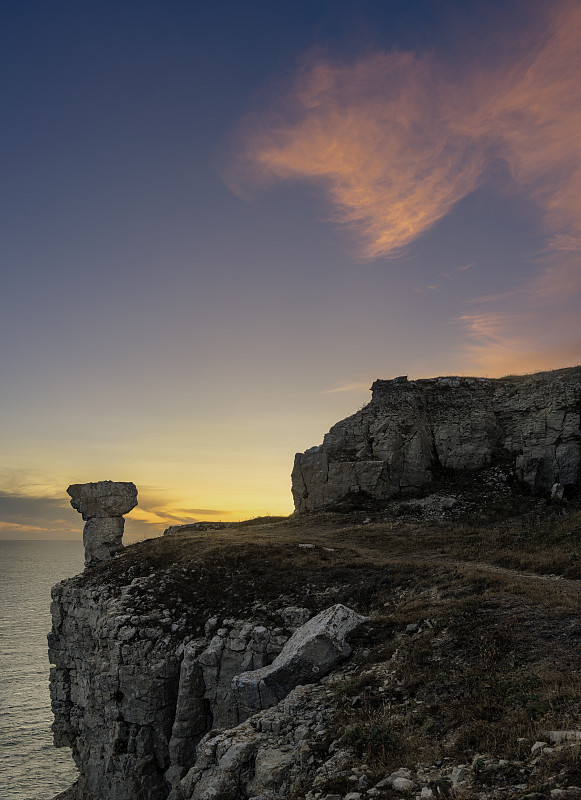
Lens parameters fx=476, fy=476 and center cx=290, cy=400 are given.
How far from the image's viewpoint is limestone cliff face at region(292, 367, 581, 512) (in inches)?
1601

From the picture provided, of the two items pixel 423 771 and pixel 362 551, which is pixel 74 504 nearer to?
pixel 362 551

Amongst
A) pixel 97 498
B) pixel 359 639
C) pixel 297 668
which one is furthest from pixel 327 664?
pixel 97 498

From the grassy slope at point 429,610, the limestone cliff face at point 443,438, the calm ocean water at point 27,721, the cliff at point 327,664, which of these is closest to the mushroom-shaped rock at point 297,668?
the cliff at point 327,664

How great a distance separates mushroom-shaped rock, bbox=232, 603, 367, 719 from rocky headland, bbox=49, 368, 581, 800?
2.2 inches

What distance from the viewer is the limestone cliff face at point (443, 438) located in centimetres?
4066

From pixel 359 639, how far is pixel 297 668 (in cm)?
213

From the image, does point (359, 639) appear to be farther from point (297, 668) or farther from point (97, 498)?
point (97, 498)

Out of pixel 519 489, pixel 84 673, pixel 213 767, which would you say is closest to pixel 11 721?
pixel 84 673

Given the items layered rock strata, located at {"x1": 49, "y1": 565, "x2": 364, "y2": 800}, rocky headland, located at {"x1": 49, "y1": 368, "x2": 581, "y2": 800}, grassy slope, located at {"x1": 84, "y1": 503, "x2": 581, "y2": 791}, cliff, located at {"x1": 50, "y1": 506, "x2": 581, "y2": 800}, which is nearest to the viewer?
cliff, located at {"x1": 50, "y1": 506, "x2": 581, "y2": 800}

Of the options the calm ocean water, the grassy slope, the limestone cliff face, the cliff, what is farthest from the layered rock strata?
the limestone cliff face

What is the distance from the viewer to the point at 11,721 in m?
46.8

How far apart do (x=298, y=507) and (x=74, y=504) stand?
65.8 ft

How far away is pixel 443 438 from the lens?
→ 148 ft

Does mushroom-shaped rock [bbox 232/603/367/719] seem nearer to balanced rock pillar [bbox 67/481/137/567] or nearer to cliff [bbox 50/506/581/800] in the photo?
cliff [bbox 50/506/581/800]
